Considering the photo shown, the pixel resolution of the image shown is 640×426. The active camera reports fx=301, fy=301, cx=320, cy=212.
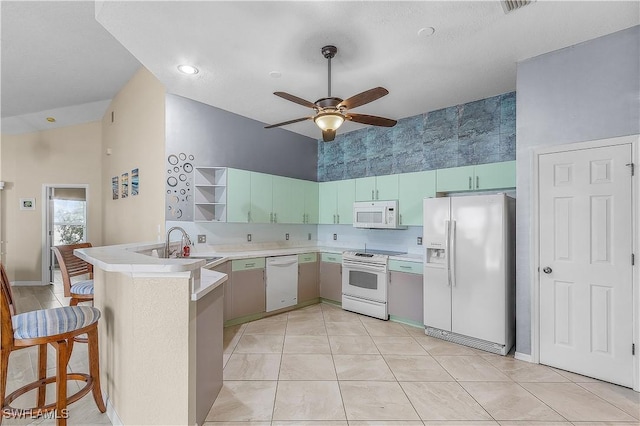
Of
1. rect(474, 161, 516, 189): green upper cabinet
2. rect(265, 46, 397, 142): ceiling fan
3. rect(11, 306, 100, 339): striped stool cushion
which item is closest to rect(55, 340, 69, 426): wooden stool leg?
rect(11, 306, 100, 339): striped stool cushion

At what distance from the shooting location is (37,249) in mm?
6125

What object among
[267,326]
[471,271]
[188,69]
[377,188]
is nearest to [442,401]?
[471,271]

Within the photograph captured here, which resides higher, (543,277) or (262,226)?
(262,226)

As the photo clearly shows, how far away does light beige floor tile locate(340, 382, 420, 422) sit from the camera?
6.90 ft

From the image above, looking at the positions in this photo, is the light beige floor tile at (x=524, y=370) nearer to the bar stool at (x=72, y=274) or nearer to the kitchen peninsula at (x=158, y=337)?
the kitchen peninsula at (x=158, y=337)

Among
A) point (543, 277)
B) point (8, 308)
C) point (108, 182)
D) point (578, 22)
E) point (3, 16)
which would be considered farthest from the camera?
point (108, 182)

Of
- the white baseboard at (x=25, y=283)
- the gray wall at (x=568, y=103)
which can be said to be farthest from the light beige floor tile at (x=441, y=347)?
the white baseboard at (x=25, y=283)

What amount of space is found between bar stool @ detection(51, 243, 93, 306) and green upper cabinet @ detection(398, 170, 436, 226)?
3670 mm

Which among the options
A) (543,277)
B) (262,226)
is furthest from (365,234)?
(543,277)

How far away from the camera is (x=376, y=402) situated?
2270 millimetres

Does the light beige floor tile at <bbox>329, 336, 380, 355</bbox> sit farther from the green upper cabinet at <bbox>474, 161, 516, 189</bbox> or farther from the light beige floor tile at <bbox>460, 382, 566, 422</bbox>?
the green upper cabinet at <bbox>474, 161, 516, 189</bbox>

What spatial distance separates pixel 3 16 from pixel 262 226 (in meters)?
3.69

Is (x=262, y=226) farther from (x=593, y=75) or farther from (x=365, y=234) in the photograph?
(x=593, y=75)

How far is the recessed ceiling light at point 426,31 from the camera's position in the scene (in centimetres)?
247
